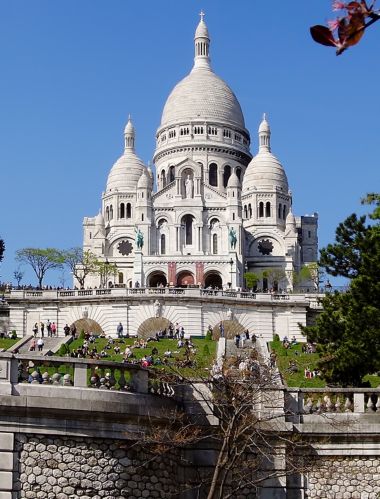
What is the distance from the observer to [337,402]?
19.0m

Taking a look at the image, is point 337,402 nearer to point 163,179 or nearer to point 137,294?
point 137,294

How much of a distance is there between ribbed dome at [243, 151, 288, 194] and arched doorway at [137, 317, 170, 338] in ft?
194

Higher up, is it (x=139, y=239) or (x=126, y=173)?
(x=126, y=173)

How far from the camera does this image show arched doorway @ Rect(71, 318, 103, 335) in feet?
206

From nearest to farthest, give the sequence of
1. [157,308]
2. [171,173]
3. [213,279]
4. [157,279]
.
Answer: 1. [157,308]
2. [213,279]
3. [157,279]
4. [171,173]

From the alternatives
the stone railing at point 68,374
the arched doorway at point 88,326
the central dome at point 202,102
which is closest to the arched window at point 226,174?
the central dome at point 202,102

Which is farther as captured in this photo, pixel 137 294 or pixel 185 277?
pixel 185 277

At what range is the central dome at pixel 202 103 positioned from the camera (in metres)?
130

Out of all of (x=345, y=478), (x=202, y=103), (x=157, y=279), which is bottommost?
(x=345, y=478)

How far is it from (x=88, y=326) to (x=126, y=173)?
62816 mm

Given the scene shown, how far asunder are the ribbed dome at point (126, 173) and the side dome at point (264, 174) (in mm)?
13777

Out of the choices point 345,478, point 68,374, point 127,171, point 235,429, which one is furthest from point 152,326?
point 127,171

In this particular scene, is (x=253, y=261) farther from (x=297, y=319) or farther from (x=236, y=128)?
(x=297, y=319)

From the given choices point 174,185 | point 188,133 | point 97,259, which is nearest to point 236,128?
point 188,133
